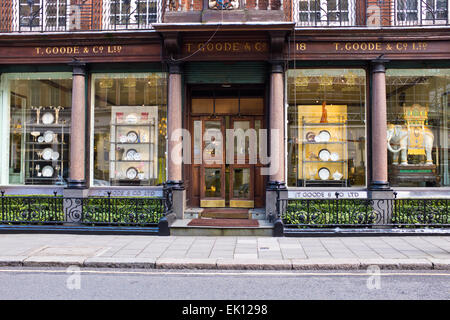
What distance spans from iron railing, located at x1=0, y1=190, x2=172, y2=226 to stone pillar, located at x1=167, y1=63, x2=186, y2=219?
429 mm

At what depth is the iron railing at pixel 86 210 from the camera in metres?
10.9

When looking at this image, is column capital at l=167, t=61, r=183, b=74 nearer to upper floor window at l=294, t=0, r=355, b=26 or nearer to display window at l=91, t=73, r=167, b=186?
display window at l=91, t=73, r=167, b=186

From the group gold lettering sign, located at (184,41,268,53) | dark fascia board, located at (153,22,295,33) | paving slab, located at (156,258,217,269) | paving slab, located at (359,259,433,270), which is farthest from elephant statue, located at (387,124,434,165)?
paving slab, located at (156,258,217,269)

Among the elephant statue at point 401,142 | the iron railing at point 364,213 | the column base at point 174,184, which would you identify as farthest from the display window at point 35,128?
the elephant statue at point 401,142

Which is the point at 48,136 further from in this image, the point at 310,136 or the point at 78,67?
the point at 310,136

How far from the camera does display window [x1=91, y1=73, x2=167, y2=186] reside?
1305cm

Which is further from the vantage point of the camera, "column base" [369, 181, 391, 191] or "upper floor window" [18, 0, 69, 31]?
"upper floor window" [18, 0, 69, 31]

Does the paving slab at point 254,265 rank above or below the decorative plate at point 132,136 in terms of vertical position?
below

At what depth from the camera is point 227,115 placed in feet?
44.9

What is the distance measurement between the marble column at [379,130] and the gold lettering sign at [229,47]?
139 inches

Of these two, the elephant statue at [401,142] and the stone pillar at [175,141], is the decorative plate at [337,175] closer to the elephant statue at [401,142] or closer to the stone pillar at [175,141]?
the elephant statue at [401,142]

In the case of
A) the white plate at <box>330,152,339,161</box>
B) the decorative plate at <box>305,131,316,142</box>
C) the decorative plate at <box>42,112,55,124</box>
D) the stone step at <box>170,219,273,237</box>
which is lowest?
the stone step at <box>170,219,273,237</box>

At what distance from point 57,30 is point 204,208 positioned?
7618 mm

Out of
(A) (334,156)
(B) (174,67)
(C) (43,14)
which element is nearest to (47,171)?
(C) (43,14)
